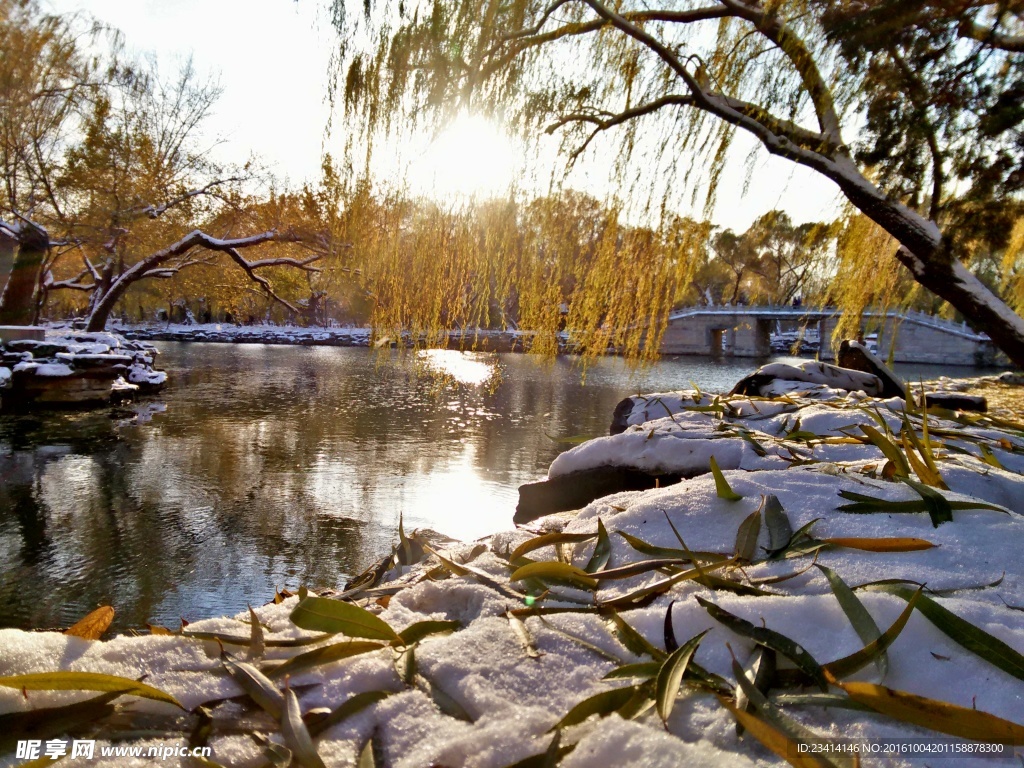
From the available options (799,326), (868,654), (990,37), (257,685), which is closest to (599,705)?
(868,654)

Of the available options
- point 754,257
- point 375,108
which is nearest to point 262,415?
point 375,108

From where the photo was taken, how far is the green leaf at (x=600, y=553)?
1.23 m

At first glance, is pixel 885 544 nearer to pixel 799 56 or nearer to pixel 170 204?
pixel 799 56

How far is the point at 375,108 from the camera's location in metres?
3.29

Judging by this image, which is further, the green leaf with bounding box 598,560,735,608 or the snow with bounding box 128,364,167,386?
the snow with bounding box 128,364,167,386

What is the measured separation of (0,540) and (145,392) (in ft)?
29.3

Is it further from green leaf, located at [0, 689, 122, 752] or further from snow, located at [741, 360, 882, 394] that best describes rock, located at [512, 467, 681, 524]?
snow, located at [741, 360, 882, 394]

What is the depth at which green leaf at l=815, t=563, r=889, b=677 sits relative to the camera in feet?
2.66

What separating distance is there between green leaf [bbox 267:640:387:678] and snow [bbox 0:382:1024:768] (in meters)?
0.01

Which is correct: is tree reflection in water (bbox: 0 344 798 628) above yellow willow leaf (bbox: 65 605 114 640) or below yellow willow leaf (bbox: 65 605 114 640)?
below

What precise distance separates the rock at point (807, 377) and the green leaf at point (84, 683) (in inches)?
184

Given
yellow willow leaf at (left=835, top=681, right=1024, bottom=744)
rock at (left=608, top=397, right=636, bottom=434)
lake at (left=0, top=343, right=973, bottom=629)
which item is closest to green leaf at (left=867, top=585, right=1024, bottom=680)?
yellow willow leaf at (left=835, top=681, right=1024, bottom=744)

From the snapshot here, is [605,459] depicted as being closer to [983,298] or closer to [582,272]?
[582,272]

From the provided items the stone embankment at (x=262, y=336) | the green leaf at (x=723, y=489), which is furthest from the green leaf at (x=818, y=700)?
the stone embankment at (x=262, y=336)
